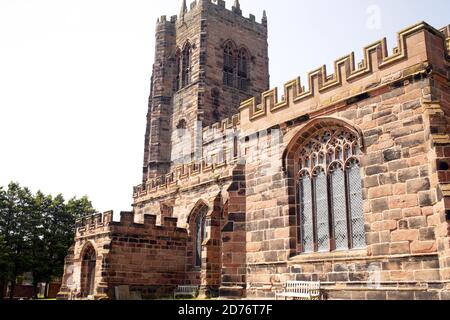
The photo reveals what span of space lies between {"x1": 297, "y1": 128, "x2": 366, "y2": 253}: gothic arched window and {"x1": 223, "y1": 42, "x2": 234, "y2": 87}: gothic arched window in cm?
2306

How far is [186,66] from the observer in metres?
36.0

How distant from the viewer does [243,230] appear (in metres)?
13.9

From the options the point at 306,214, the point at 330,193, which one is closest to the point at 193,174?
the point at 306,214

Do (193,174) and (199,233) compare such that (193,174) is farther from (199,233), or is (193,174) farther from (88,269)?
(88,269)

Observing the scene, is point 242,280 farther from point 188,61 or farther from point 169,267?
point 188,61

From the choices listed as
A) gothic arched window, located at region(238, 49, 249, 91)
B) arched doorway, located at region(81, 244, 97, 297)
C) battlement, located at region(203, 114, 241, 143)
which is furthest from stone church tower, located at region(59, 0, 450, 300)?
gothic arched window, located at region(238, 49, 249, 91)

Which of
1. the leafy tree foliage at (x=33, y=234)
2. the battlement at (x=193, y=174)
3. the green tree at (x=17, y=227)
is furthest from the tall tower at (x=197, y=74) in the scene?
the green tree at (x=17, y=227)

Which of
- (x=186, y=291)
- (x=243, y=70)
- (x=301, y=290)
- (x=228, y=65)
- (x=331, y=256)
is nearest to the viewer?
(x=331, y=256)

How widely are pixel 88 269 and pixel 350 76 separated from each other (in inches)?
694

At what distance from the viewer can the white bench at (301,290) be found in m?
11.0

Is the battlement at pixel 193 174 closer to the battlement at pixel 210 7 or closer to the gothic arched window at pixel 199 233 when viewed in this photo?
the gothic arched window at pixel 199 233

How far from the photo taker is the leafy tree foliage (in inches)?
1313

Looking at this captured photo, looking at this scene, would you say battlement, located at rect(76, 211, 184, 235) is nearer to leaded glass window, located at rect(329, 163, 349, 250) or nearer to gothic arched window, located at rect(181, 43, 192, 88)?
leaded glass window, located at rect(329, 163, 349, 250)

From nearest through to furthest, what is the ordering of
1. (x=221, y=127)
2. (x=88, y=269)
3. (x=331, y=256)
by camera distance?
(x=331, y=256), (x=88, y=269), (x=221, y=127)
